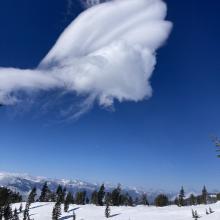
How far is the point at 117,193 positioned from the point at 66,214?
129 ft

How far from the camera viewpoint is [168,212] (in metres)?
123

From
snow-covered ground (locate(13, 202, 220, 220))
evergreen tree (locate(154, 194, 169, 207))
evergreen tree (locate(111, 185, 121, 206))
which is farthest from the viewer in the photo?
evergreen tree (locate(111, 185, 121, 206))

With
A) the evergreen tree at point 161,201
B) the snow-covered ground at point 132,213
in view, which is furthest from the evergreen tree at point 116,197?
the evergreen tree at point 161,201

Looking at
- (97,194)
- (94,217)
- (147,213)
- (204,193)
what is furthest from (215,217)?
(204,193)

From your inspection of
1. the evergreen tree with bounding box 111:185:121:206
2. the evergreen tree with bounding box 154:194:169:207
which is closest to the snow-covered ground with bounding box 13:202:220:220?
the evergreen tree with bounding box 111:185:121:206

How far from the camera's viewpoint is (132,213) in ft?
422

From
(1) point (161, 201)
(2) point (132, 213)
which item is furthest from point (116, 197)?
(2) point (132, 213)

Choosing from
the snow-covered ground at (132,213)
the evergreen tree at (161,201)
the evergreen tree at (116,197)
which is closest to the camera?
the snow-covered ground at (132,213)

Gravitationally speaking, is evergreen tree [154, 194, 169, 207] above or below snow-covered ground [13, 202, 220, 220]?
above

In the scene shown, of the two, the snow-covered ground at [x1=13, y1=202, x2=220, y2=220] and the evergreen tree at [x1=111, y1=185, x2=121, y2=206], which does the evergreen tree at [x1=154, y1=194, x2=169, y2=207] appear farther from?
the snow-covered ground at [x1=13, y1=202, x2=220, y2=220]

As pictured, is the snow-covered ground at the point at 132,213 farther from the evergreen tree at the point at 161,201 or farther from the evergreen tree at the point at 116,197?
the evergreen tree at the point at 161,201

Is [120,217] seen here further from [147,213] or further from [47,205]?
[47,205]

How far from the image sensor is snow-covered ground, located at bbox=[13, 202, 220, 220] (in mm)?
112688

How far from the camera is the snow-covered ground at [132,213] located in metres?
113
